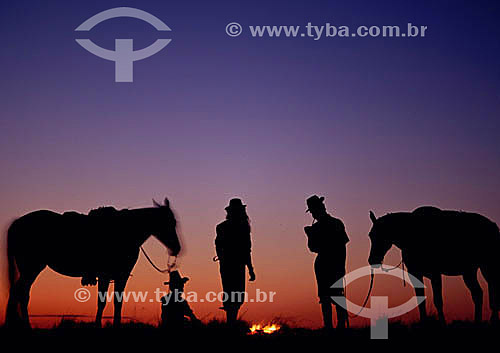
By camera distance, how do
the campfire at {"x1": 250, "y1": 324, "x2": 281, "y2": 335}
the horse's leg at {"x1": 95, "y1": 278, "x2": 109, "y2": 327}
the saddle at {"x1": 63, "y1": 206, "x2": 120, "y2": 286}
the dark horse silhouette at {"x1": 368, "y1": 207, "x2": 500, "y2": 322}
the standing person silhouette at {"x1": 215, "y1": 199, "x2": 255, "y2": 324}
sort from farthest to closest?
1. the dark horse silhouette at {"x1": 368, "y1": 207, "x2": 500, "y2": 322}
2. the saddle at {"x1": 63, "y1": 206, "x2": 120, "y2": 286}
3. the horse's leg at {"x1": 95, "y1": 278, "x2": 109, "y2": 327}
4. the standing person silhouette at {"x1": 215, "y1": 199, "x2": 255, "y2": 324}
5. the campfire at {"x1": 250, "y1": 324, "x2": 281, "y2": 335}

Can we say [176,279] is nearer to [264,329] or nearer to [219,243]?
[219,243]

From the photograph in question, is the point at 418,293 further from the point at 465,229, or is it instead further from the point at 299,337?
the point at 299,337

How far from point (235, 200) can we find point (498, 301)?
288 inches

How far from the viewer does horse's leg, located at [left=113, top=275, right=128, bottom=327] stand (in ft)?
44.8

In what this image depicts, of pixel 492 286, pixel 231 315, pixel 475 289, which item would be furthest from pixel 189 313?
pixel 492 286

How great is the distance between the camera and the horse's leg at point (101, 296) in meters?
13.6

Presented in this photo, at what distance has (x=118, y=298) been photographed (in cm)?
1427

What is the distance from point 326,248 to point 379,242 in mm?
3820

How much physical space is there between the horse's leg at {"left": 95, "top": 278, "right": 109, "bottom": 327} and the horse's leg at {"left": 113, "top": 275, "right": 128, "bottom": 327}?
0.25m

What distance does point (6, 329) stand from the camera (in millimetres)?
13297

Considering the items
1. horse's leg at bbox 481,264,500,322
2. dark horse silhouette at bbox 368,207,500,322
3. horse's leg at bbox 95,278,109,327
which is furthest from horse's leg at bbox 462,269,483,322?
horse's leg at bbox 95,278,109,327

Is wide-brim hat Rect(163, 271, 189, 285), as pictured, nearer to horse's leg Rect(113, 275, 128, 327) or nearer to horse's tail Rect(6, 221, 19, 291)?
horse's leg Rect(113, 275, 128, 327)

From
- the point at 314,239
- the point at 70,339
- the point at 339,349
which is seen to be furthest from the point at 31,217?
the point at 339,349

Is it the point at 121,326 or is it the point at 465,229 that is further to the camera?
the point at 465,229
